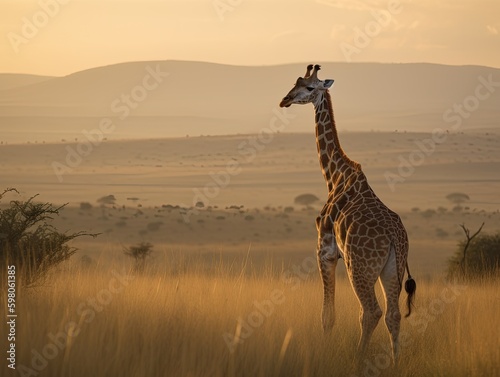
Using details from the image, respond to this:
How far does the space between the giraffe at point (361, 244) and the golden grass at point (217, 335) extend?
0.40 meters

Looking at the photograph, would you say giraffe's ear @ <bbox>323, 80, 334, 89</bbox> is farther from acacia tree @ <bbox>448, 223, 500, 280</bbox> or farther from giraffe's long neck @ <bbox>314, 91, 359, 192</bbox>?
acacia tree @ <bbox>448, 223, 500, 280</bbox>

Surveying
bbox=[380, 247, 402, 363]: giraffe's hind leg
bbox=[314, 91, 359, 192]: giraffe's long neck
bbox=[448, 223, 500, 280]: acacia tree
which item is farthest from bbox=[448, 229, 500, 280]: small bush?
bbox=[380, 247, 402, 363]: giraffe's hind leg

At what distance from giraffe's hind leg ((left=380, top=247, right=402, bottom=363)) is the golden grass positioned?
0.25m

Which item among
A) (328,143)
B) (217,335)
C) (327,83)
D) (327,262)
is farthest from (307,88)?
(217,335)

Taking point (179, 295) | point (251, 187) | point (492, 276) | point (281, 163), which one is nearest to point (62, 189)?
point (251, 187)

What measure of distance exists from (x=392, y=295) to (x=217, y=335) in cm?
175

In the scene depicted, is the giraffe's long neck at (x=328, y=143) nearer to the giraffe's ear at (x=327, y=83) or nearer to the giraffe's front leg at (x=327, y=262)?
the giraffe's ear at (x=327, y=83)

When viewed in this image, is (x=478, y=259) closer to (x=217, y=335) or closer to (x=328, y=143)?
(x=328, y=143)

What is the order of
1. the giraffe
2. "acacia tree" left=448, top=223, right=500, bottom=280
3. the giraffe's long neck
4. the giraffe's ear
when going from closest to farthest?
the giraffe
the giraffe's ear
the giraffe's long neck
"acacia tree" left=448, top=223, right=500, bottom=280

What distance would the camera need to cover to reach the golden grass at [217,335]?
905cm

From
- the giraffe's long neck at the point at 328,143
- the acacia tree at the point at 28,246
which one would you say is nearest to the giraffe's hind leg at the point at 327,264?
the giraffe's long neck at the point at 328,143

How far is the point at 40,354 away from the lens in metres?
9.11

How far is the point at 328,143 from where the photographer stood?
463 inches

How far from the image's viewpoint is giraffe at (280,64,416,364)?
33.0 feet
